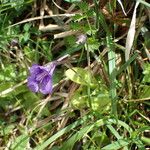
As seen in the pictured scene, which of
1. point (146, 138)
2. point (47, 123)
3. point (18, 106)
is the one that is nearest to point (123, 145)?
point (146, 138)

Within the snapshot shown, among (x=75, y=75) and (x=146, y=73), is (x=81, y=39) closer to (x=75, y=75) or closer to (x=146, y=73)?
(x=75, y=75)

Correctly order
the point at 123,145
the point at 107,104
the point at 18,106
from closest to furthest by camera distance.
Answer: the point at 123,145
the point at 107,104
the point at 18,106

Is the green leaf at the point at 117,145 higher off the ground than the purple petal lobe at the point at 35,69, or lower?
lower

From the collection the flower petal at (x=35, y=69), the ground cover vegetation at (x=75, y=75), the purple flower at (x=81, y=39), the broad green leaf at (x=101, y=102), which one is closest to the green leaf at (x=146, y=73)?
the ground cover vegetation at (x=75, y=75)

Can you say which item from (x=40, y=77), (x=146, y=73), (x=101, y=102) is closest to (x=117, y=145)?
(x=101, y=102)

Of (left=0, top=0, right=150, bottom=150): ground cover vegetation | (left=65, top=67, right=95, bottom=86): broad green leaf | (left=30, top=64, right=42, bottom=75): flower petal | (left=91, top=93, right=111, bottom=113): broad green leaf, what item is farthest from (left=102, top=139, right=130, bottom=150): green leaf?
(left=30, top=64, right=42, bottom=75): flower petal

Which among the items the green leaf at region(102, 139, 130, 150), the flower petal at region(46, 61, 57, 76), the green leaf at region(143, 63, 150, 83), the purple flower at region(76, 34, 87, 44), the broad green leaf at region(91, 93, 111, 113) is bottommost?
the green leaf at region(102, 139, 130, 150)

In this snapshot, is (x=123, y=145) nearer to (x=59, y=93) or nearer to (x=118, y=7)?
(x=59, y=93)

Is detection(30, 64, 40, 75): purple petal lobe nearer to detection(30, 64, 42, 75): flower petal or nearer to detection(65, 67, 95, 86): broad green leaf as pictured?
detection(30, 64, 42, 75): flower petal

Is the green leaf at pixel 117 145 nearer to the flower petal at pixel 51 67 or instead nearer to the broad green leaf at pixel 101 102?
the broad green leaf at pixel 101 102
